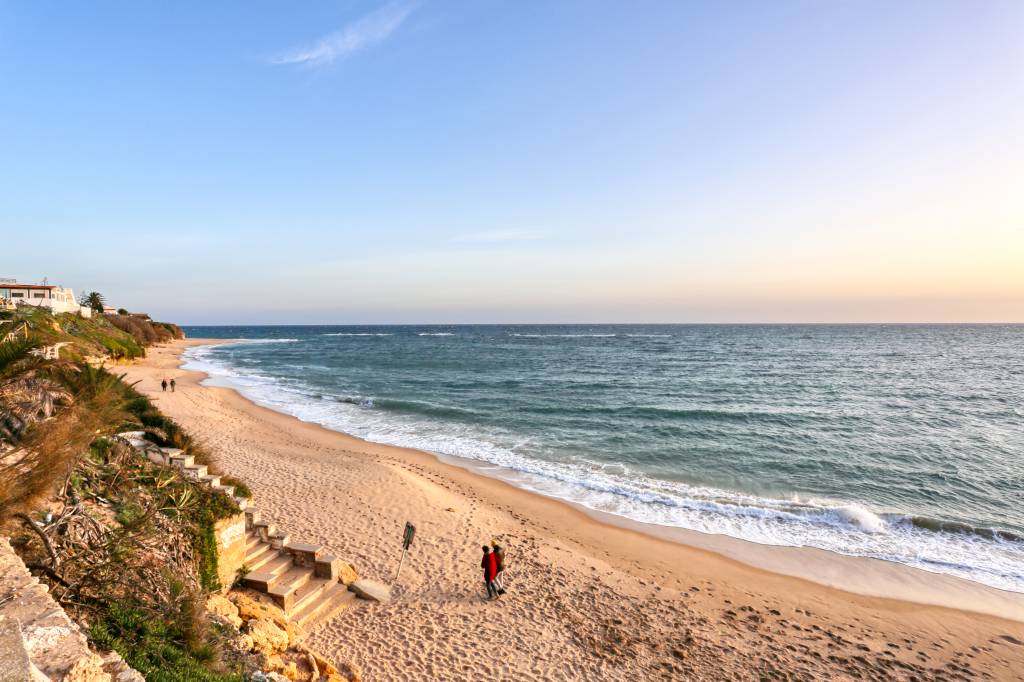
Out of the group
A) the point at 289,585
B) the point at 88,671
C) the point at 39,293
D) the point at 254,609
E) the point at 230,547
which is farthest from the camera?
the point at 39,293

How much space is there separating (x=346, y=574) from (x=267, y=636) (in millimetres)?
2872

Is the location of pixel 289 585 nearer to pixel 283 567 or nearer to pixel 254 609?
pixel 283 567

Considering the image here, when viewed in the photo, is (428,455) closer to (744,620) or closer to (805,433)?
(744,620)

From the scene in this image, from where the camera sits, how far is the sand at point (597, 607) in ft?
27.6

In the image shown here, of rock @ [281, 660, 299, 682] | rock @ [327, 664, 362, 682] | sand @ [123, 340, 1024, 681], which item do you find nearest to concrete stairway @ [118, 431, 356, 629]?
sand @ [123, 340, 1024, 681]

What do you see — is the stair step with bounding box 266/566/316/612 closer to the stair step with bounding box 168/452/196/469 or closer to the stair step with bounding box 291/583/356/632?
the stair step with bounding box 291/583/356/632

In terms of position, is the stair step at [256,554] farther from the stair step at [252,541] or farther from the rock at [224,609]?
the rock at [224,609]

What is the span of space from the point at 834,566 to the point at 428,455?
15.6m

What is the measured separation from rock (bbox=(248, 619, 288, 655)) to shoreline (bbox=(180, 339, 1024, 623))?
10.1 metres

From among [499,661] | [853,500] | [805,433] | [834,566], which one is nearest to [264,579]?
[499,661]

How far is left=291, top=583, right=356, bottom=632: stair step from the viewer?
859 centimetres

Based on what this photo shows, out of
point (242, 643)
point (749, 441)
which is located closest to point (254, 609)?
point (242, 643)

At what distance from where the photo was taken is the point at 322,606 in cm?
902

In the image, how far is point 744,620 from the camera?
33.2ft
